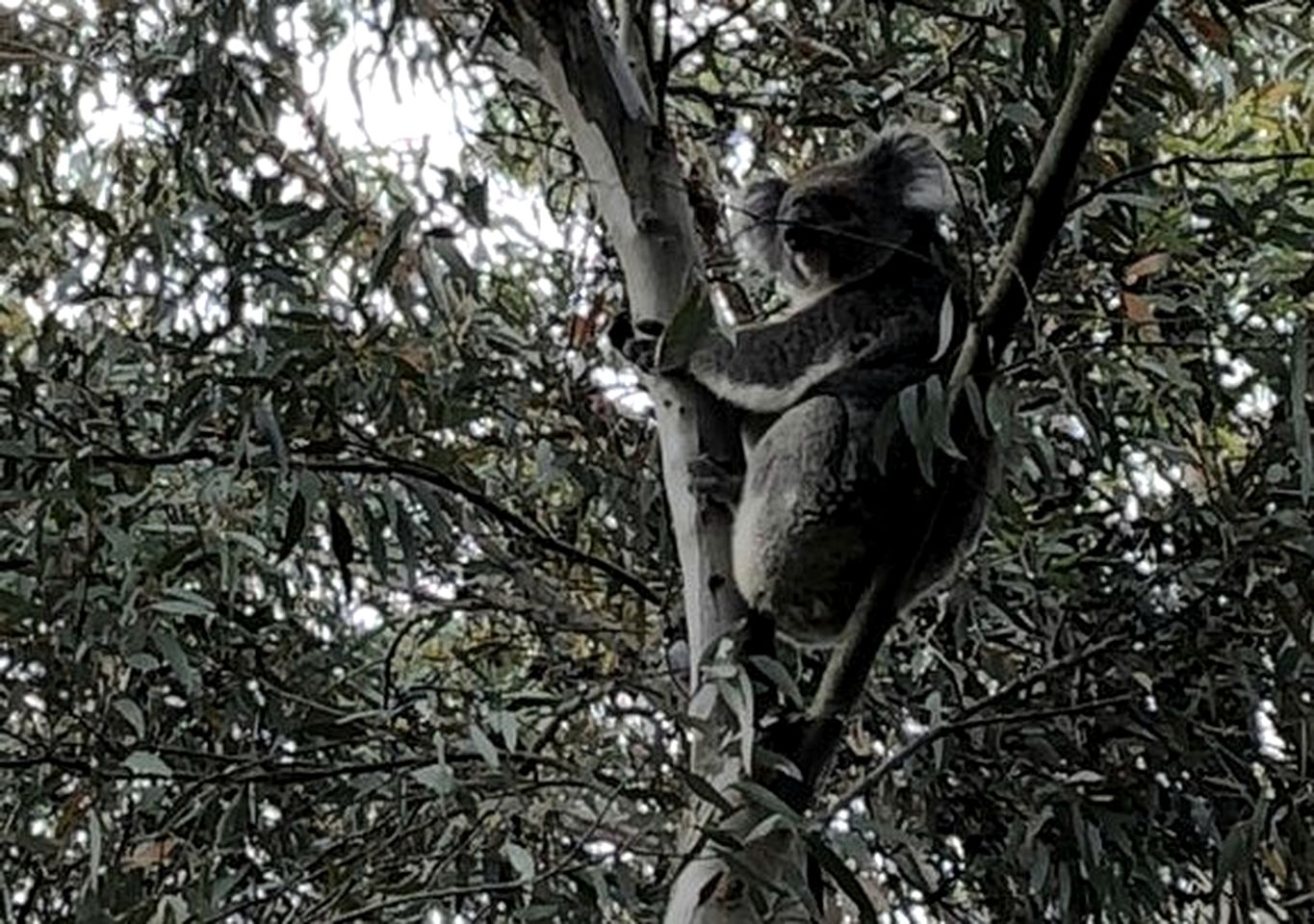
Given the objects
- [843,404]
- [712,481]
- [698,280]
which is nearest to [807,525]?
[843,404]

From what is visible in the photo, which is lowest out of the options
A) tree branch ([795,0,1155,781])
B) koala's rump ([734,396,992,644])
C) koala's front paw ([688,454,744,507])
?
koala's rump ([734,396,992,644])

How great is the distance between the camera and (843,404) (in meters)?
2.48

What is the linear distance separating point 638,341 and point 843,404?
Result: 0.44 meters

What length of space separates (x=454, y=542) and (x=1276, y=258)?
120 centimetres

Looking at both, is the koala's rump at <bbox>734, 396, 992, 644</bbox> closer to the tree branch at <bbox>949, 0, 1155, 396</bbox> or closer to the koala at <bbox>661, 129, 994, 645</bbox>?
the koala at <bbox>661, 129, 994, 645</bbox>

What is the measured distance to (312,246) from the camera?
3.07 meters

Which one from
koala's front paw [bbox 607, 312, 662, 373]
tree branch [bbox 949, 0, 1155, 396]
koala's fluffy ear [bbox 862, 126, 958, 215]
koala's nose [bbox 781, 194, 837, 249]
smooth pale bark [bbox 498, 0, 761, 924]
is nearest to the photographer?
tree branch [bbox 949, 0, 1155, 396]

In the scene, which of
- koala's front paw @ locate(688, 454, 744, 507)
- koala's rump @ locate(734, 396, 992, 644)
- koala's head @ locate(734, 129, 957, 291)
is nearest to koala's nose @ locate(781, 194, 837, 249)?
koala's head @ locate(734, 129, 957, 291)

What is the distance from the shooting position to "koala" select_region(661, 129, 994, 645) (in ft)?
7.73

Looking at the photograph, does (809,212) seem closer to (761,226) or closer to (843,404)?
(761,226)

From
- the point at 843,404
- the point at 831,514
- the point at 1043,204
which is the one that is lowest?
the point at 831,514

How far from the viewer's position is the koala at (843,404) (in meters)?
2.36

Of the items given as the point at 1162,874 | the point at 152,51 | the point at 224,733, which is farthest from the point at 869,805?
the point at 152,51

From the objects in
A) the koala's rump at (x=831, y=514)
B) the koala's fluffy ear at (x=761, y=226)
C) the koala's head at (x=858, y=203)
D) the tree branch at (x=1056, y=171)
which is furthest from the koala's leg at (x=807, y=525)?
the tree branch at (x=1056, y=171)
